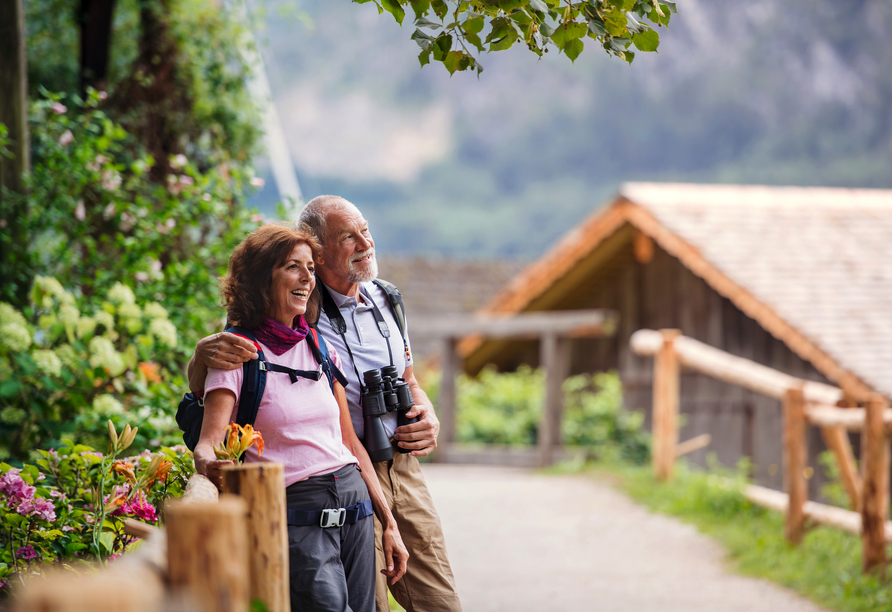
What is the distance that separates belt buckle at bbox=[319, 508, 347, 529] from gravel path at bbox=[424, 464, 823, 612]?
2.54 metres

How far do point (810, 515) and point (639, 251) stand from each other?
617 centimetres

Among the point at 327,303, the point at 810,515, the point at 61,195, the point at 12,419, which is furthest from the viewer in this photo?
the point at 810,515

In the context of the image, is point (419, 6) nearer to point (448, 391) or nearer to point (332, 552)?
point (332, 552)

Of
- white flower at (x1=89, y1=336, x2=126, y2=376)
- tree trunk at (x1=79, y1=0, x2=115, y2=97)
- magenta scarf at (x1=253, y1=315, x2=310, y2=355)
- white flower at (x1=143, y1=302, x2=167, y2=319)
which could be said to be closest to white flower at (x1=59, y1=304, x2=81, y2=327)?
white flower at (x1=89, y1=336, x2=126, y2=376)

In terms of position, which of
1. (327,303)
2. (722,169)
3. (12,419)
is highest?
(722,169)

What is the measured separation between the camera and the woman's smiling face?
2299mm

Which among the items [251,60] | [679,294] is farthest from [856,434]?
[251,60]

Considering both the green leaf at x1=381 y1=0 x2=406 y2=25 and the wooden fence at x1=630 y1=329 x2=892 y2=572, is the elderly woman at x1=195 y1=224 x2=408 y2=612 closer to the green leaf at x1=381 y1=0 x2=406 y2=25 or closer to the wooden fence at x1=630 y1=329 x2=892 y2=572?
the green leaf at x1=381 y1=0 x2=406 y2=25

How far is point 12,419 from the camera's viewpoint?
3.72 metres

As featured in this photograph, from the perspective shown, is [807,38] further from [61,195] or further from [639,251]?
[61,195]

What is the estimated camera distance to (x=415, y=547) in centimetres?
279

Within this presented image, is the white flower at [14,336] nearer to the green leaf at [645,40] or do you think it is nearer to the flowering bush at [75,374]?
the flowering bush at [75,374]

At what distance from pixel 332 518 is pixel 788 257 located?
817 centimetres

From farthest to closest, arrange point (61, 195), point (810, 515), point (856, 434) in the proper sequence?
1. point (856, 434)
2. point (810, 515)
3. point (61, 195)
